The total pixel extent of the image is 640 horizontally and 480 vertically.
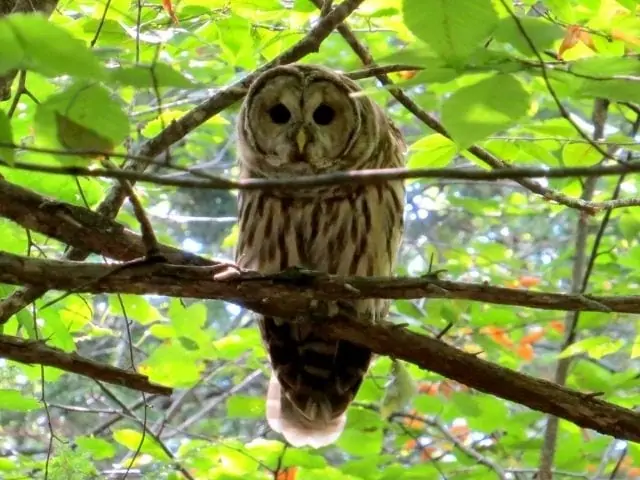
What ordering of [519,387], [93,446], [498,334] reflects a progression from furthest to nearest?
[498,334], [93,446], [519,387]

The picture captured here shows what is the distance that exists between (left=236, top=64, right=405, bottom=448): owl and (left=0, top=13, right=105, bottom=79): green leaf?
1787 mm

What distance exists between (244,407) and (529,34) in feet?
7.02

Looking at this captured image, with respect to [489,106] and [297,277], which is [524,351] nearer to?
[297,277]

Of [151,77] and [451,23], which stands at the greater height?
[451,23]

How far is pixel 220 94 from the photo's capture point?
233 cm

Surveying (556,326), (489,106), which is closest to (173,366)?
(489,106)

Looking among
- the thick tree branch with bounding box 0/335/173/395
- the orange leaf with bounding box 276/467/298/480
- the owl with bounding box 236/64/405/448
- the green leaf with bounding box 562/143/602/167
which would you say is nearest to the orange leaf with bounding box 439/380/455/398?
the owl with bounding box 236/64/405/448

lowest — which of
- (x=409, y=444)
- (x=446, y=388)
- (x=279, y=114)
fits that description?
(x=409, y=444)

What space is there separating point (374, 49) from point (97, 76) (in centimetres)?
257

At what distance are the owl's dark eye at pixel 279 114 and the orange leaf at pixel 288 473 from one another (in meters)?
1.11

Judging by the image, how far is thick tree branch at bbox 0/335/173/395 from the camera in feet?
5.03

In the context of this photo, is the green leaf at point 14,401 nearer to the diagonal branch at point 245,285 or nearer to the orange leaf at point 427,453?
the diagonal branch at point 245,285

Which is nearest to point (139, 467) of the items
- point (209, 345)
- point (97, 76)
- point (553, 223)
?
point (209, 345)

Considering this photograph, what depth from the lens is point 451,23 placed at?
Answer: 0.97 metres
